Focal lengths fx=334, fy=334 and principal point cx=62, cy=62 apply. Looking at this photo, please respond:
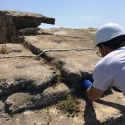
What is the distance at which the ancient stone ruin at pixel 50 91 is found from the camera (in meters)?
3.55

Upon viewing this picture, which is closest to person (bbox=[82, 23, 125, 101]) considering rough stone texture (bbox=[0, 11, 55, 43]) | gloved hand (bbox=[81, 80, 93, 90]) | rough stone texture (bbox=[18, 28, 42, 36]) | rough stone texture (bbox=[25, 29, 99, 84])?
gloved hand (bbox=[81, 80, 93, 90])

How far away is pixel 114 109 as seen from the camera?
12.5 ft

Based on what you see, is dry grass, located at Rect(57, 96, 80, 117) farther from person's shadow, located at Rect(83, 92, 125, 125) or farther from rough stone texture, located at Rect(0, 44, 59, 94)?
rough stone texture, located at Rect(0, 44, 59, 94)

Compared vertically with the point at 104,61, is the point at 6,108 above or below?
below

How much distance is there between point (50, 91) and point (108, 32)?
968mm

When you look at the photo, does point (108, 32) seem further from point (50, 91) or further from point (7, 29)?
point (7, 29)

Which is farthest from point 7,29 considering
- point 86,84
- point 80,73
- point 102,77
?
point 102,77

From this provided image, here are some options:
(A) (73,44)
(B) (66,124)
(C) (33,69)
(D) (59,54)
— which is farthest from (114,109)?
(A) (73,44)

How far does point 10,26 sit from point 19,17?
0.32m

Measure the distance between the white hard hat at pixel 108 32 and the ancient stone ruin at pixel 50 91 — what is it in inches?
29.5

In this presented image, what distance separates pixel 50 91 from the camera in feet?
12.6

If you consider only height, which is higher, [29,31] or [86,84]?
[86,84]

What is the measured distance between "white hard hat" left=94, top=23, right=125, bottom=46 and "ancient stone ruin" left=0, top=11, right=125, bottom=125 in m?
0.75

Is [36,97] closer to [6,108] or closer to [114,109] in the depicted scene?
[6,108]
